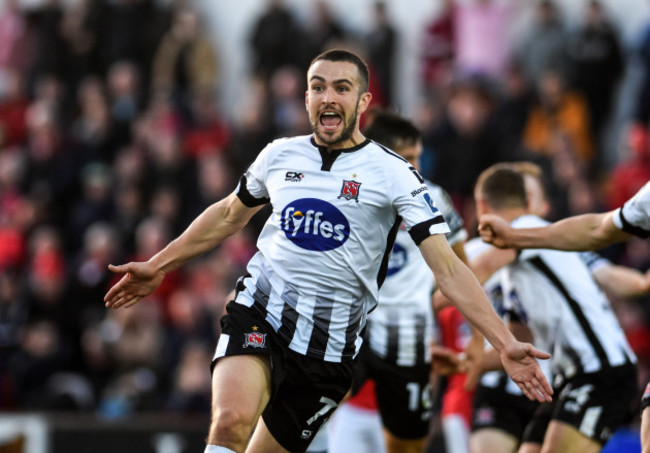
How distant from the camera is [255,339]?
6703 mm

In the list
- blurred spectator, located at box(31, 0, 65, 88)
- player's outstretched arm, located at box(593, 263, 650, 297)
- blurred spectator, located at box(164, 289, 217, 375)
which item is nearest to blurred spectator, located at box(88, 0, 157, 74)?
blurred spectator, located at box(31, 0, 65, 88)

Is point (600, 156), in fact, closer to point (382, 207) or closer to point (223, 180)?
point (223, 180)

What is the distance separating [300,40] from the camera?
17828mm

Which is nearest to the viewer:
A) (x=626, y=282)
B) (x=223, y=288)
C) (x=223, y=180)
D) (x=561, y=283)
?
(x=561, y=283)

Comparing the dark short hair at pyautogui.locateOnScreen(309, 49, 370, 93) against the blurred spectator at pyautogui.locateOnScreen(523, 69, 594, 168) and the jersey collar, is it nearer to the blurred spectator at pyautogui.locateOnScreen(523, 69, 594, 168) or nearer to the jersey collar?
the jersey collar

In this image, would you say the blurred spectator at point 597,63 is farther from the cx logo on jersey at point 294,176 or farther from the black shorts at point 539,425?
the cx logo on jersey at point 294,176

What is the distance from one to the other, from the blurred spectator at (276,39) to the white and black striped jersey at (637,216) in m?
11.3

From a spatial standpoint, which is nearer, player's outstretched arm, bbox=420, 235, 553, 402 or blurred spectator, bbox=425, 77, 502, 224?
player's outstretched arm, bbox=420, 235, 553, 402

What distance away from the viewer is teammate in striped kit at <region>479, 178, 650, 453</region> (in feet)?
23.0

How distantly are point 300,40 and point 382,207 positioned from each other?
11452 mm

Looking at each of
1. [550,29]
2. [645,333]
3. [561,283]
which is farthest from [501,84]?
[561,283]

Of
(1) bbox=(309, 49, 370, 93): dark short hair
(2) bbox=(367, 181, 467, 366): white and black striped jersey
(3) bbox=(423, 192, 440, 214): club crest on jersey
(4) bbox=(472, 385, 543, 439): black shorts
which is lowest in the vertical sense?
(4) bbox=(472, 385, 543, 439): black shorts

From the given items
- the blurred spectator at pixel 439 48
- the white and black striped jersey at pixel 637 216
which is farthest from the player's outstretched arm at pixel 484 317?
the blurred spectator at pixel 439 48

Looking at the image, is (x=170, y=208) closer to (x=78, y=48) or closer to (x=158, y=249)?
(x=158, y=249)
